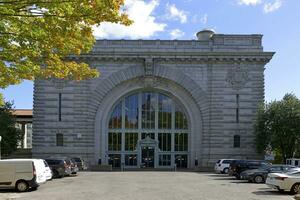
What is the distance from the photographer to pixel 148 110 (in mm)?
72125

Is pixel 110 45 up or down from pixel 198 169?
up

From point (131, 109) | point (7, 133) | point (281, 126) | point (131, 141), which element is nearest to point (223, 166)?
point (281, 126)

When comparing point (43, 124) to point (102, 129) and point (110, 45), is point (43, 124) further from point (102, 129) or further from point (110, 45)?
point (110, 45)

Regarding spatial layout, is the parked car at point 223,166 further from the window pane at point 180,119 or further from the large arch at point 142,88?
the window pane at point 180,119

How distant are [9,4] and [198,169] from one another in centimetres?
4996

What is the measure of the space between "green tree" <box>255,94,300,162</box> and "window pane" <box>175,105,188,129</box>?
36.8ft

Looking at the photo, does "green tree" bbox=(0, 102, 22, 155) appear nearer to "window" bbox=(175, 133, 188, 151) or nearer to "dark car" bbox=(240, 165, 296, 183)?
"window" bbox=(175, 133, 188, 151)

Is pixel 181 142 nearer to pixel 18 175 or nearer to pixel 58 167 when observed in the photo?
pixel 58 167

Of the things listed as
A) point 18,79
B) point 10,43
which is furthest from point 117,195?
point 10,43

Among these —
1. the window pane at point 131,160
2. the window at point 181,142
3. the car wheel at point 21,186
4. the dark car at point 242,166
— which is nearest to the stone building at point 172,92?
the window at point 181,142

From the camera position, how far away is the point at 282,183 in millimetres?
28844

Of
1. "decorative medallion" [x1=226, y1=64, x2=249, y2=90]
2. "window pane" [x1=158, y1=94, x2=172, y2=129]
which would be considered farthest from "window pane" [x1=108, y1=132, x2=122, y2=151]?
"decorative medallion" [x1=226, y1=64, x2=249, y2=90]

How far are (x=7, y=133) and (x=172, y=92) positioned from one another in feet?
69.3

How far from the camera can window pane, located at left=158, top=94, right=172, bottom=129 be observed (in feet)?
236
